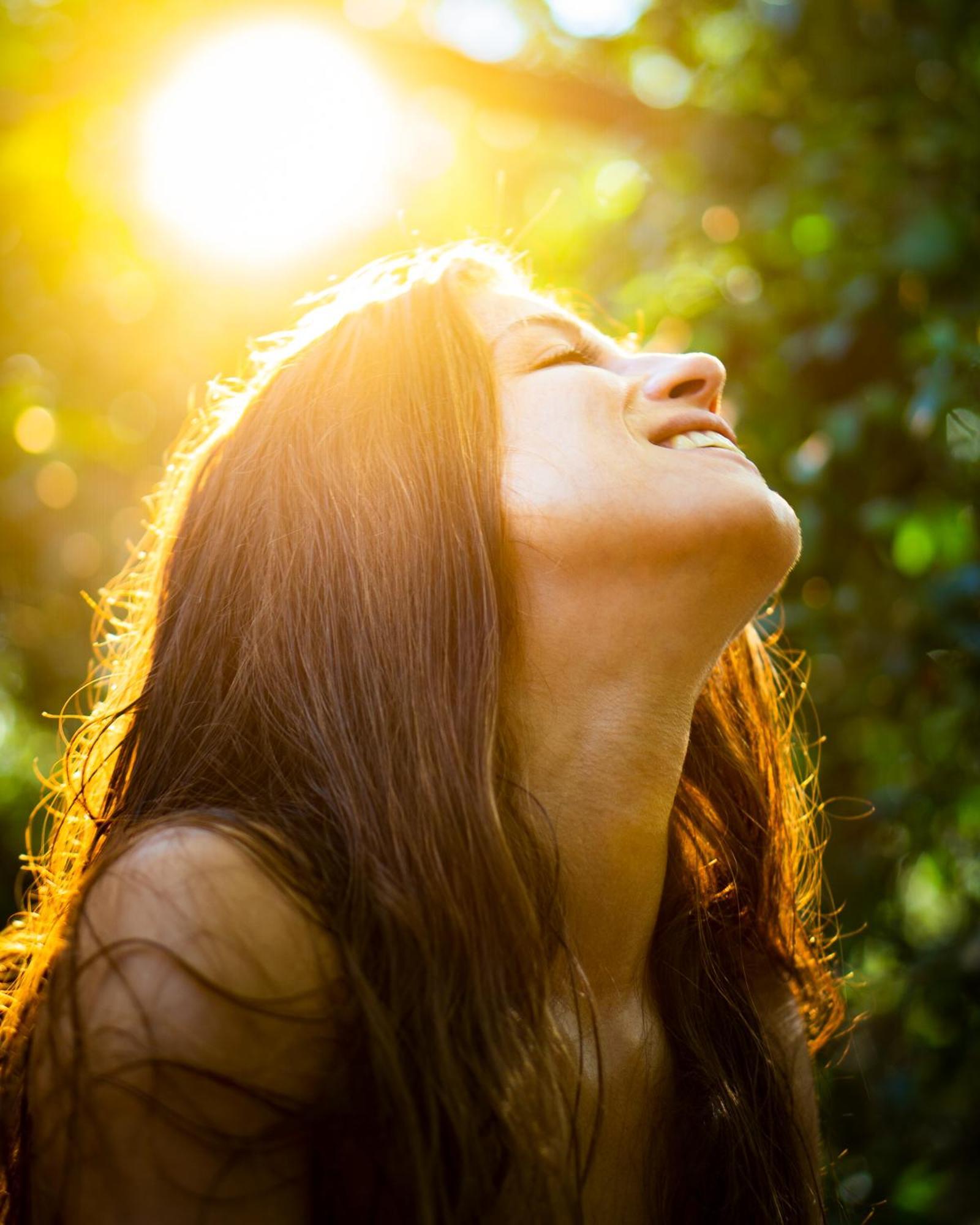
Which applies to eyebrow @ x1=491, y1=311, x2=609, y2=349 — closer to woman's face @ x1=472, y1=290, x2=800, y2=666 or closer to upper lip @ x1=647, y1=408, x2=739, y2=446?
woman's face @ x1=472, y1=290, x2=800, y2=666

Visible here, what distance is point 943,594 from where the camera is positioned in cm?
196

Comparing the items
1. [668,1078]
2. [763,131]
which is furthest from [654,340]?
[668,1078]

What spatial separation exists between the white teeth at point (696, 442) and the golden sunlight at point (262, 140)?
1713 mm

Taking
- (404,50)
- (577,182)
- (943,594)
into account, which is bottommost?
(943,594)

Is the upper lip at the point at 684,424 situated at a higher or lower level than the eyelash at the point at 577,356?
lower

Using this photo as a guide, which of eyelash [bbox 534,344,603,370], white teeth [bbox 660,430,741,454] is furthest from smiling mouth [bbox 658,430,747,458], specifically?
eyelash [bbox 534,344,603,370]

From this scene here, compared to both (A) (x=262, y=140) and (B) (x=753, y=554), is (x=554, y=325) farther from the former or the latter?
(A) (x=262, y=140)

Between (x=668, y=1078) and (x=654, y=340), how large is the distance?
5.91ft

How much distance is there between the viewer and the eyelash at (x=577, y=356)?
67.5 inches

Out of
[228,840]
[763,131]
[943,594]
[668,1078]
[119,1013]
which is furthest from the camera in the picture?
[763,131]

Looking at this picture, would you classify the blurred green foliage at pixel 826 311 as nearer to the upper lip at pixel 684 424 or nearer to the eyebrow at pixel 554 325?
the upper lip at pixel 684 424

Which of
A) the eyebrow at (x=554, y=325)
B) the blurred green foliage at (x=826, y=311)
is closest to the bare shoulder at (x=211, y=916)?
the eyebrow at (x=554, y=325)

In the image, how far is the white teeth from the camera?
161cm

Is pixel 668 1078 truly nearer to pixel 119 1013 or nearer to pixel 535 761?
pixel 535 761
